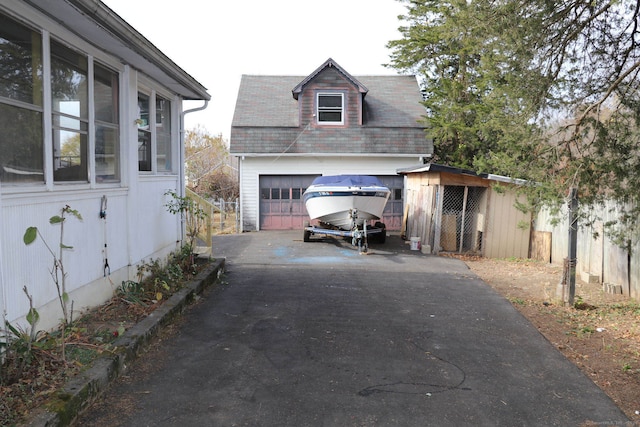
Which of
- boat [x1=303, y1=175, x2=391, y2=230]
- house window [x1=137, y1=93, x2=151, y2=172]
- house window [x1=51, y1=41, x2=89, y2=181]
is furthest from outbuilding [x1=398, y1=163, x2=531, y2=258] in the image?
house window [x1=51, y1=41, x2=89, y2=181]

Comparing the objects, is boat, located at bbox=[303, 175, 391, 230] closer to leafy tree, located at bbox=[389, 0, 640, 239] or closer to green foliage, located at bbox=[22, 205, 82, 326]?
leafy tree, located at bbox=[389, 0, 640, 239]

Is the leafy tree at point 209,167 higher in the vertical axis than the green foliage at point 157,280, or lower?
higher

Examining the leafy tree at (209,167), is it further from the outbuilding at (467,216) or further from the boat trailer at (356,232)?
the outbuilding at (467,216)

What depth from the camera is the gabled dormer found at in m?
19.0

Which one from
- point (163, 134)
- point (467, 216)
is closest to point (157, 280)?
point (163, 134)

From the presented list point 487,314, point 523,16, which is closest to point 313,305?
point 487,314

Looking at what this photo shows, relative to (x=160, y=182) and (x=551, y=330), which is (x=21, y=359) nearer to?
(x=160, y=182)

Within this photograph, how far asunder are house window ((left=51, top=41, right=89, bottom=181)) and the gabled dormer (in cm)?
1350

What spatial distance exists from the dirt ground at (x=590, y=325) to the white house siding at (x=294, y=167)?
7827 mm

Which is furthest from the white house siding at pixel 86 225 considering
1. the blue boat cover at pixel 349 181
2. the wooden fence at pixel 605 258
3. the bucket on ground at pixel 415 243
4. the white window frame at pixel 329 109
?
the white window frame at pixel 329 109

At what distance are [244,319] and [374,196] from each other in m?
8.46

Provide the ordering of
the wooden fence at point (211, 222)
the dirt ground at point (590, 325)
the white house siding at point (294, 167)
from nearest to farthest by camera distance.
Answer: the dirt ground at point (590, 325), the wooden fence at point (211, 222), the white house siding at point (294, 167)

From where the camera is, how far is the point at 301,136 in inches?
744

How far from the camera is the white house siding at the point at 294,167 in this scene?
1872 centimetres
